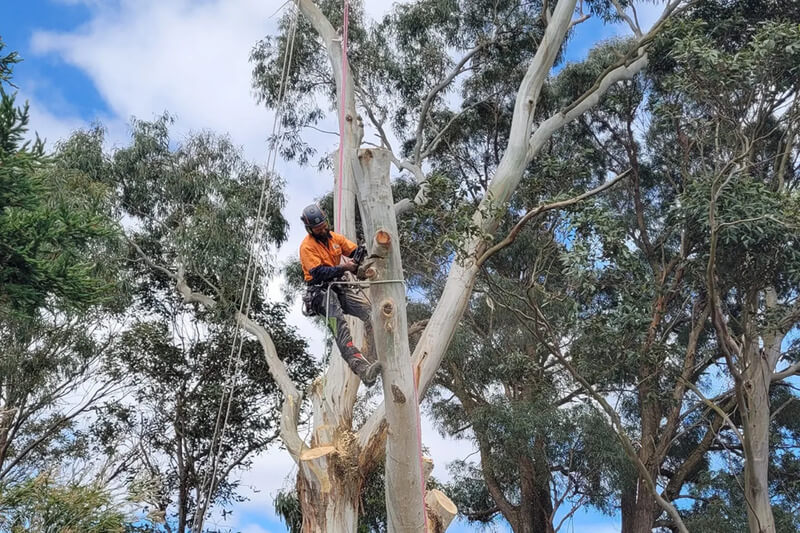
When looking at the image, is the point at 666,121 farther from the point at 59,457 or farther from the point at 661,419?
the point at 59,457

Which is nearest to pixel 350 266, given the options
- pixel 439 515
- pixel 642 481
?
pixel 439 515

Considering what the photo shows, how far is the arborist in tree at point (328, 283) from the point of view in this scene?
4.82 metres

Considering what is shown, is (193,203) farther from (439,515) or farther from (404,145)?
(439,515)

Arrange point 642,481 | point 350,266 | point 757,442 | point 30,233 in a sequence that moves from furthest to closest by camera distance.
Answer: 1. point 642,481
2. point 757,442
3. point 30,233
4. point 350,266

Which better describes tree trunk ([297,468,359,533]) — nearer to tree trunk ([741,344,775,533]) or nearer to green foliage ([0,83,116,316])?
green foliage ([0,83,116,316])

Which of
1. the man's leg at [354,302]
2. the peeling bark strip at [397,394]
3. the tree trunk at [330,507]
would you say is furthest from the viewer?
the tree trunk at [330,507]

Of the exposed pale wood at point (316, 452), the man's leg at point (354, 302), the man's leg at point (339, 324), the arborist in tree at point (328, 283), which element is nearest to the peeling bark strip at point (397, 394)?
the arborist in tree at point (328, 283)

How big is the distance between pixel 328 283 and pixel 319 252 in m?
0.25

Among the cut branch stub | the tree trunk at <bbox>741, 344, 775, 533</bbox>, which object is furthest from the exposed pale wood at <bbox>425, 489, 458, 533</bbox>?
the tree trunk at <bbox>741, 344, 775, 533</bbox>

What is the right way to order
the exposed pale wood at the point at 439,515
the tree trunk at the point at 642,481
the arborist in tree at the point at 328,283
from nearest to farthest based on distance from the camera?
the arborist in tree at the point at 328,283 < the exposed pale wood at the point at 439,515 < the tree trunk at the point at 642,481

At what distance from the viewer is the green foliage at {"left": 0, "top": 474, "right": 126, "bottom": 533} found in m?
6.46

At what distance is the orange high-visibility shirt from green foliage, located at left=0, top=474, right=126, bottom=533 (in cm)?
275

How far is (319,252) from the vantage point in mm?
4973

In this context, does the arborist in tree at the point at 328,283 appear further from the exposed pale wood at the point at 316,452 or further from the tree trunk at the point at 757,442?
the tree trunk at the point at 757,442
